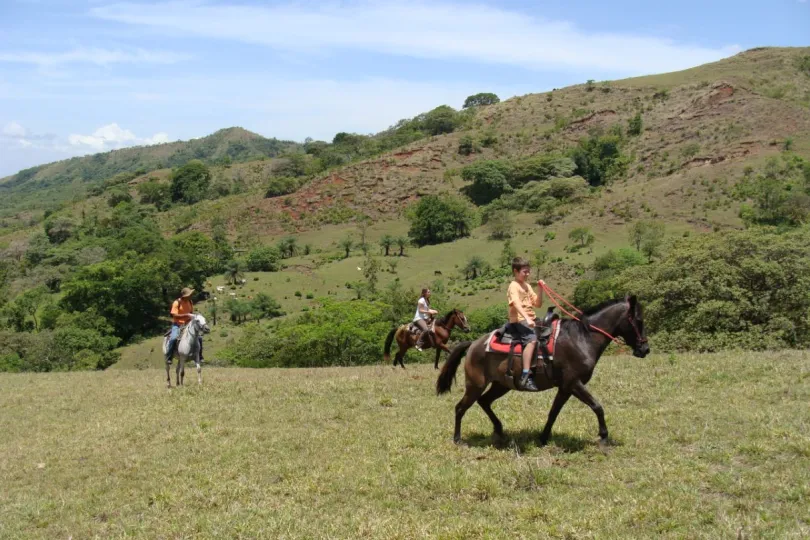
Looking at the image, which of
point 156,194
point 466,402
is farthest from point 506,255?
point 156,194

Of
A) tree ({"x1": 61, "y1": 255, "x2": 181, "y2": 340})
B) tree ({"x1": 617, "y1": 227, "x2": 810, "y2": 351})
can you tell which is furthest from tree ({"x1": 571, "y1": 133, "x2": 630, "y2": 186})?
tree ({"x1": 617, "y1": 227, "x2": 810, "y2": 351})

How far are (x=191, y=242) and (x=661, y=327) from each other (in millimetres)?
86376

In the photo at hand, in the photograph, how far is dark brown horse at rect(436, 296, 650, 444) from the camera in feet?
30.4

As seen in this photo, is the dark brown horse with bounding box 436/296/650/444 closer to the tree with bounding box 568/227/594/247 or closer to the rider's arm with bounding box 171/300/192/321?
the rider's arm with bounding box 171/300/192/321

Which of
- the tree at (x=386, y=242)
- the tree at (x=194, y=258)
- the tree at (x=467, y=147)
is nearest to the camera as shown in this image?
the tree at (x=194, y=258)

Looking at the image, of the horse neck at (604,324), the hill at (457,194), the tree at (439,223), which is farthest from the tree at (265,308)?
the horse neck at (604,324)

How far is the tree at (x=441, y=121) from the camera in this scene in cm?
15350

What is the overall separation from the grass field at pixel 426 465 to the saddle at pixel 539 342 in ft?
4.51

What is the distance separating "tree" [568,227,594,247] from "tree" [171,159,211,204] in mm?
100786

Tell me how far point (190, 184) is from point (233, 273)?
72.8 metres

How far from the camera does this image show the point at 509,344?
958cm

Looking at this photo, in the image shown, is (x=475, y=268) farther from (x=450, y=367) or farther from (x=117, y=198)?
(x=117, y=198)

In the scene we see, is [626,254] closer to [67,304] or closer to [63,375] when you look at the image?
[63,375]

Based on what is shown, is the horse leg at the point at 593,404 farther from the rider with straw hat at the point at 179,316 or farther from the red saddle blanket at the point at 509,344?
the rider with straw hat at the point at 179,316
